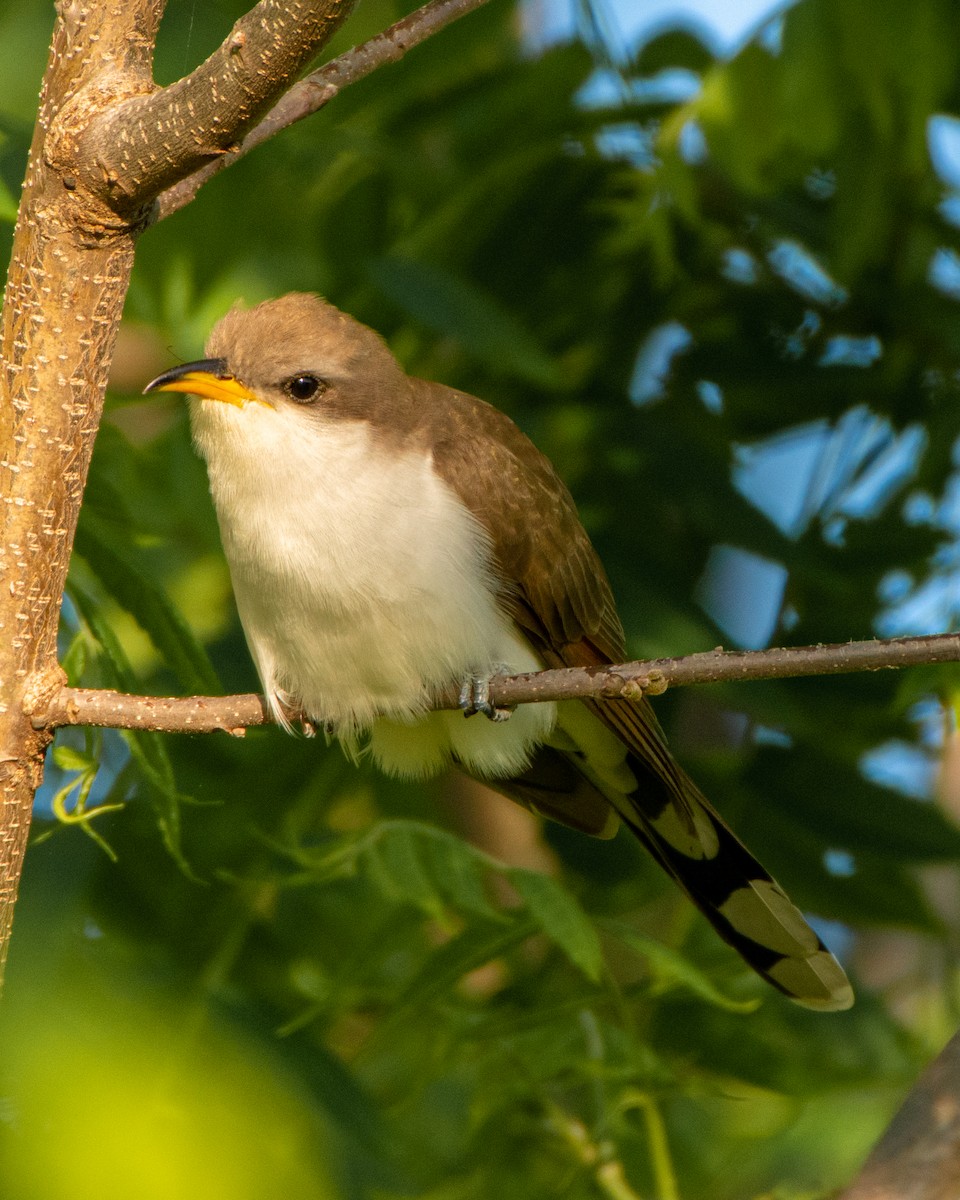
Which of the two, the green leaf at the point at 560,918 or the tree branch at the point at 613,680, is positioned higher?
the tree branch at the point at 613,680

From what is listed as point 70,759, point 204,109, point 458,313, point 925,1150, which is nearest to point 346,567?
point 458,313

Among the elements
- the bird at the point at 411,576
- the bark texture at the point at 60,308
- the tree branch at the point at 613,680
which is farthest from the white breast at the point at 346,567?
the bark texture at the point at 60,308

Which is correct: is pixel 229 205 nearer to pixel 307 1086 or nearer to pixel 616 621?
pixel 616 621

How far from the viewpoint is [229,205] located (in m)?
3.56

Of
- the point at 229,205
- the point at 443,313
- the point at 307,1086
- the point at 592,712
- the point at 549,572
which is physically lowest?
the point at 307,1086

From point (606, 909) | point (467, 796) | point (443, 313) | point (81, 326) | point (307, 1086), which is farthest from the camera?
point (467, 796)

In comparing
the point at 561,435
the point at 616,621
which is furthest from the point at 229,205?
the point at 616,621

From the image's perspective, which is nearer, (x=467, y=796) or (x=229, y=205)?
(x=229, y=205)

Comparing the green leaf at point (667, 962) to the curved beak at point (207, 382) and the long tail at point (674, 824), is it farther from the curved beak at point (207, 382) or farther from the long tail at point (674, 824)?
the curved beak at point (207, 382)

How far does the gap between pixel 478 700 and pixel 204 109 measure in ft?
4.80

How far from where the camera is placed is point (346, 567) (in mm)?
3164

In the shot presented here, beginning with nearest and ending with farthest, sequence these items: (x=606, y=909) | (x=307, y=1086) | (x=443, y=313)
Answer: (x=307, y=1086), (x=443, y=313), (x=606, y=909)

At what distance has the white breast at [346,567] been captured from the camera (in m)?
3.18

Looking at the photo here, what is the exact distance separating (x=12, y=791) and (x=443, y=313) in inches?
61.8
